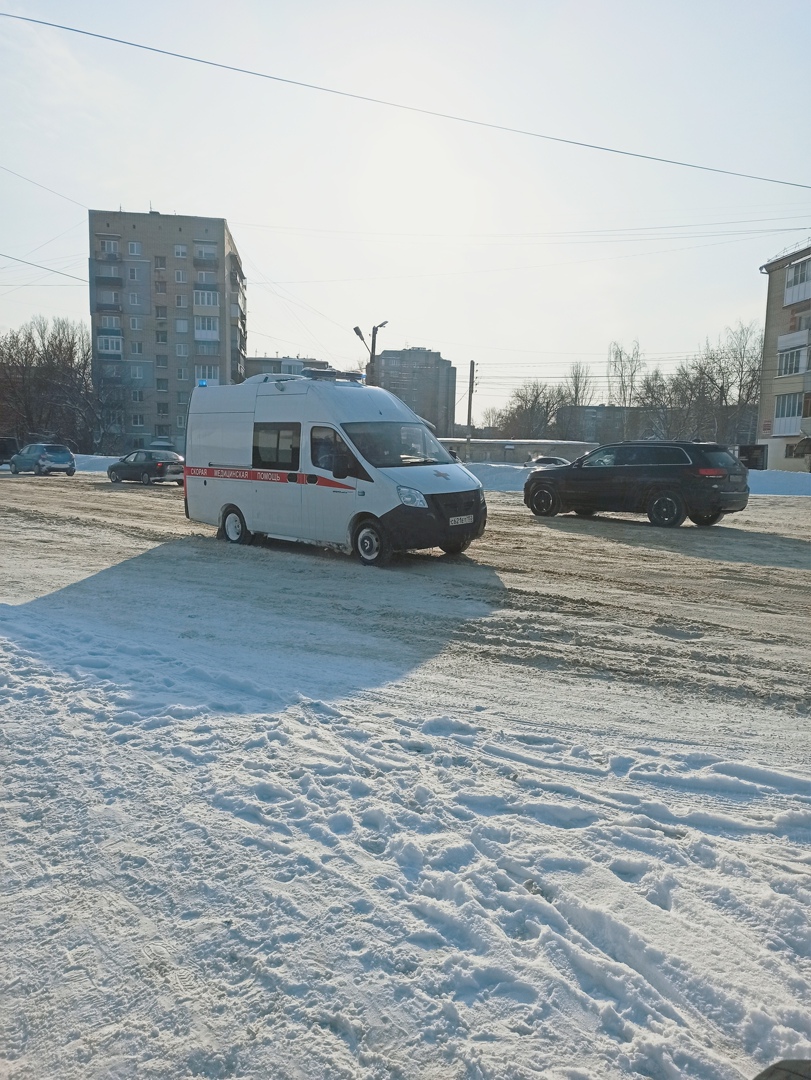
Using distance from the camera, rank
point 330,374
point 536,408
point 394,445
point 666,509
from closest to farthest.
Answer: point 394,445
point 330,374
point 666,509
point 536,408

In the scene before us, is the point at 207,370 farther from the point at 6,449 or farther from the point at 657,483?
the point at 657,483

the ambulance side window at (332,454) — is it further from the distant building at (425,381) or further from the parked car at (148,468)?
the distant building at (425,381)

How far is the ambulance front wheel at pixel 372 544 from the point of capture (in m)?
9.89

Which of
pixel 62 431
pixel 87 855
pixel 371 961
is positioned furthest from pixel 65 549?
pixel 62 431

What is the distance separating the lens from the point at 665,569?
33.7 feet

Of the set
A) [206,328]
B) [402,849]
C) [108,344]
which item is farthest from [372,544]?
[108,344]

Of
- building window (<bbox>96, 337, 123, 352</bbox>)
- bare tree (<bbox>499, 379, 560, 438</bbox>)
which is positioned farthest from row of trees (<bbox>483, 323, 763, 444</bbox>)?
building window (<bbox>96, 337, 123, 352</bbox>)

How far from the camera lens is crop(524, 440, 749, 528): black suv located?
14.8 meters

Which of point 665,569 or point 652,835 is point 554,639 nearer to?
point 652,835

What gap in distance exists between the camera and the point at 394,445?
34.2 feet

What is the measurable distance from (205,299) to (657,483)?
70018 millimetres

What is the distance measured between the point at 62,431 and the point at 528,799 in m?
65.8

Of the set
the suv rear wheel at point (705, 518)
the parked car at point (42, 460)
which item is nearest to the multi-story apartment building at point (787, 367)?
the suv rear wheel at point (705, 518)

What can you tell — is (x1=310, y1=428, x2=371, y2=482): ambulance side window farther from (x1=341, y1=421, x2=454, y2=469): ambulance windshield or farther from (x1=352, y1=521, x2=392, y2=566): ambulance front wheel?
(x1=352, y1=521, x2=392, y2=566): ambulance front wheel
